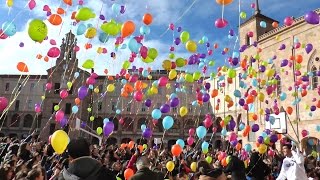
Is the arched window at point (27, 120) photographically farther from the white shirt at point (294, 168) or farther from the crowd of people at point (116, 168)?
the white shirt at point (294, 168)

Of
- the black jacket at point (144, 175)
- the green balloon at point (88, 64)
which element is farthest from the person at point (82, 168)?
the green balloon at point (88, 64)

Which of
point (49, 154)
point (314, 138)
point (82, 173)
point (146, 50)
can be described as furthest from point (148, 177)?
point (314, 138)

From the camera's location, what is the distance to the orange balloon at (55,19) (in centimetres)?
733

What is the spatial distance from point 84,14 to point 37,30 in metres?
1.47

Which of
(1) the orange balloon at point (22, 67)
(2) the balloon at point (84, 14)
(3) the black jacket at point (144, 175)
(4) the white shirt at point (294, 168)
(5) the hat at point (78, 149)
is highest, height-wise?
(2) the balloon at point (84, 14)

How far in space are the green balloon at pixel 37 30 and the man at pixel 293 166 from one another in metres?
5.59

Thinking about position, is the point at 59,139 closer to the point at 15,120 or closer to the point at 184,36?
the point at 184,36

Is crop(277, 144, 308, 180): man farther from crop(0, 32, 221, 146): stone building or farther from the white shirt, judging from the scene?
crop(0, 32, 221, 146): stone building

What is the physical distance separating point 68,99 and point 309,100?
101 ft

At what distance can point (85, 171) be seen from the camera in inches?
121

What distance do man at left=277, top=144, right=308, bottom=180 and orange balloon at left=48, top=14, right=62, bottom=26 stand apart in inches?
231

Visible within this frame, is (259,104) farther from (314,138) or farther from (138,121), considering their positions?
(138,121)

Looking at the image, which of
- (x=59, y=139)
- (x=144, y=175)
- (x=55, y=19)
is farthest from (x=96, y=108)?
(x=144, y=175)

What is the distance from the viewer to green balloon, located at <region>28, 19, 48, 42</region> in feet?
19.3
